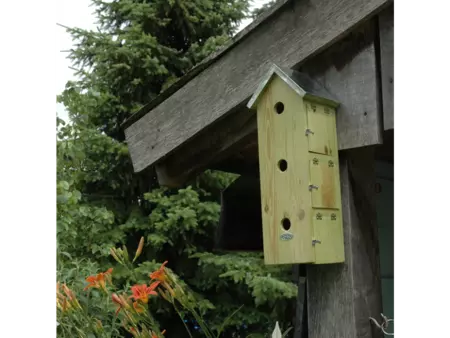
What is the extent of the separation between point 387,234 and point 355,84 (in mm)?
1448

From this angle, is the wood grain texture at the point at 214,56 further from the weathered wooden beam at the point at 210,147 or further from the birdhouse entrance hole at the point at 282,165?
the birdhouse entrance hole at the point at 282,165

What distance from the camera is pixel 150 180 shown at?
4828 millimetres

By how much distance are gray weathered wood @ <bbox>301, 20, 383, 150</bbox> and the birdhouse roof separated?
0.10 ft

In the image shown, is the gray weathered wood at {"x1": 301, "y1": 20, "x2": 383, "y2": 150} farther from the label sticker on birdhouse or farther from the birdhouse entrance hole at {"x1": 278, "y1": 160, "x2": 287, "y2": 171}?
the label sticker on birdhouse

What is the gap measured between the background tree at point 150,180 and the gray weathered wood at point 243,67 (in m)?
2.12

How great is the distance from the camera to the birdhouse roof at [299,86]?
156 cm

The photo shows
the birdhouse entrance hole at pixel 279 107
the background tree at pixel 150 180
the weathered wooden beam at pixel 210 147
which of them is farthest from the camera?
the background tree at pixel 150 180

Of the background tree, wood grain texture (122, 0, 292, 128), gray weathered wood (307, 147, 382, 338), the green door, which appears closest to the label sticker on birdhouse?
gray weathered wood (307, 147, 382, 338)

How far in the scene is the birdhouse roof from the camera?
156cm

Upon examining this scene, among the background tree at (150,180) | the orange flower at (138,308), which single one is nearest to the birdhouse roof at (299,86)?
the orange flower at (138,308)

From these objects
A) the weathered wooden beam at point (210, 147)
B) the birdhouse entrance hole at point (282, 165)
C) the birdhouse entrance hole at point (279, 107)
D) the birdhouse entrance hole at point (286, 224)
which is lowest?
the birdhouse entrance hole at point (286, 224)
